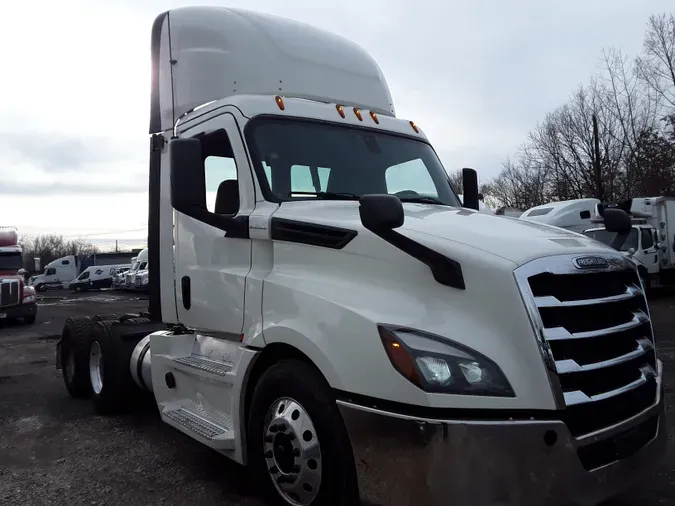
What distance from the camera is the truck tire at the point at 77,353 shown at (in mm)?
6871

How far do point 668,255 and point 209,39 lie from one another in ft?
61.5

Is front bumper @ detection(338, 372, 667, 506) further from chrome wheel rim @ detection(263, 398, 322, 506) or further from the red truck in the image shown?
the red truck

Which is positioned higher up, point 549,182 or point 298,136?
point 549,182

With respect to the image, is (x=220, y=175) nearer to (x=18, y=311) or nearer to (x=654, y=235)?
(x=18, y=311)

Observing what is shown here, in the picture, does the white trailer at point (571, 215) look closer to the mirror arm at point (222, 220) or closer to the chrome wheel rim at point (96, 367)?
the chrome wheel rim at point (96, 367)

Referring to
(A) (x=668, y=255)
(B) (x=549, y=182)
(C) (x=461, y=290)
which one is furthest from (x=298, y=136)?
(B) (x=549, y=182)

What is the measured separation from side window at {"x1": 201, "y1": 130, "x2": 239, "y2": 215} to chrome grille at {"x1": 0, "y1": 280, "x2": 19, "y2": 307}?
16.1m

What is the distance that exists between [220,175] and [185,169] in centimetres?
43

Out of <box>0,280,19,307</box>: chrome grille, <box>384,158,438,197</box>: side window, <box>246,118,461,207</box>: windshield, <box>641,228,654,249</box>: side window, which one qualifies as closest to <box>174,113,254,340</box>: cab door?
<box>246,118,461,207</box>: windshield

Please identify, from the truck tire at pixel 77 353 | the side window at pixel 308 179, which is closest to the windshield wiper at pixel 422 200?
the side window at pixel 308 179

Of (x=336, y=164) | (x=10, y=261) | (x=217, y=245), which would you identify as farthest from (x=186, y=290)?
(x=10, y=261)

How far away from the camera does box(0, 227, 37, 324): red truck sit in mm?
17766

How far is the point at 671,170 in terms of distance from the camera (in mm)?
Result: 31344

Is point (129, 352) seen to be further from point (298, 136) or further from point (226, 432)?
point (298, 136)
